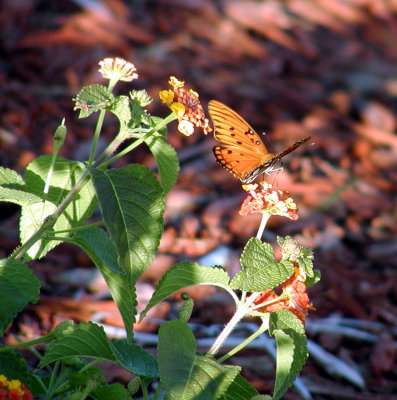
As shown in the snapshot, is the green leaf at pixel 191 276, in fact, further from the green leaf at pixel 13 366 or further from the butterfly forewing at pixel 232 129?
the butterfly forewing at pixel 232 129

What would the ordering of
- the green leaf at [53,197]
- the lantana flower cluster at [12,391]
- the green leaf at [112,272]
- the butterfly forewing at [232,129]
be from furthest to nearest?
the butterfly forewing at [232,129], the green leaf at [53,197], the green leaf at [112,272], the lantana flower cluster at [12,391]

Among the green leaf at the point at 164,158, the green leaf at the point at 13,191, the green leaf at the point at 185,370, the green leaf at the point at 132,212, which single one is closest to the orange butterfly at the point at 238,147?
the green leaf at the point at 164,158

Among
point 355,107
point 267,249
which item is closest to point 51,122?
point 355,107

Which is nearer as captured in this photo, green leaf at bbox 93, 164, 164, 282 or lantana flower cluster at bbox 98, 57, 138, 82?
green leaf at bbox 93, 164, 164, 282

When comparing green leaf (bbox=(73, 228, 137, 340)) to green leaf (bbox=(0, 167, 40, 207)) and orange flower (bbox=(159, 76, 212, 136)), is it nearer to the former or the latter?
green leaf (bbox=(0, 167, 40, 207))

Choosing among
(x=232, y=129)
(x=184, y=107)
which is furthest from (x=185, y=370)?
(x=232, y=129)

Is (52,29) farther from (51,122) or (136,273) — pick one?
(136,273)

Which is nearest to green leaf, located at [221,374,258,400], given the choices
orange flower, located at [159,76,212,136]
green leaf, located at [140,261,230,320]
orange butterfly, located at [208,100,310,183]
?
green leaf, located at [140,261,230,320]
